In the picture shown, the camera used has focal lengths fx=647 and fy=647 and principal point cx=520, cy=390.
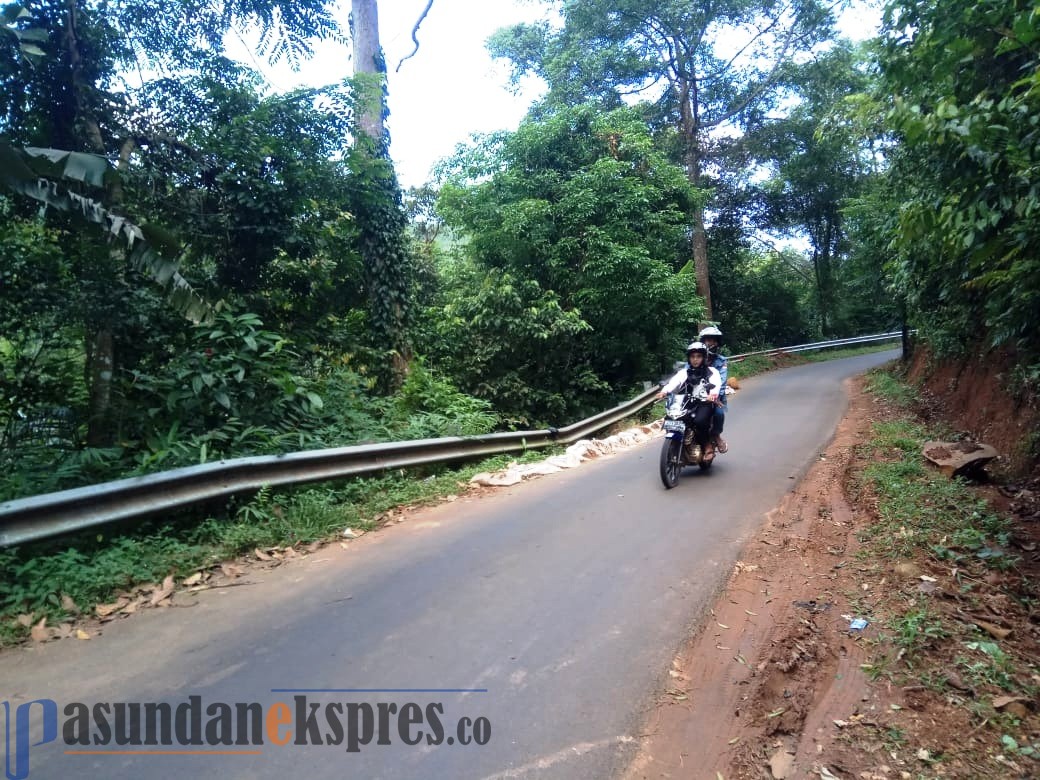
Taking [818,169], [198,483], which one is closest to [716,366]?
[198,483]

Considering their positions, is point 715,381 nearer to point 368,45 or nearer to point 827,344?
point 368,45

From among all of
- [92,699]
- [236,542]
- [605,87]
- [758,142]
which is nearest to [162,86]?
[236,542]

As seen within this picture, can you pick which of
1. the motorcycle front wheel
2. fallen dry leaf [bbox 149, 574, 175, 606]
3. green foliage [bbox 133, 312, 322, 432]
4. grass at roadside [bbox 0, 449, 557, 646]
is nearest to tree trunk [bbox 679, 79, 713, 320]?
the motorcycle front wheel

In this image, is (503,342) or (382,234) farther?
(503,342)

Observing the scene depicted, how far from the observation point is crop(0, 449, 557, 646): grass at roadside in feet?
13.5

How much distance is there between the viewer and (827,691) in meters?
3.26

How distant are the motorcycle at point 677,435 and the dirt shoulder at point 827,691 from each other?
8.21ft

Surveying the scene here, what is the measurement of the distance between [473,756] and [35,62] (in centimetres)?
831

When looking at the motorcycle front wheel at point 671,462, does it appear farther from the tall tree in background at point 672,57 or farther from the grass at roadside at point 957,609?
the tall tree in background at point 672,57

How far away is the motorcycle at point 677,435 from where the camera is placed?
7523 millimetres

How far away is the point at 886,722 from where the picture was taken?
294 cm

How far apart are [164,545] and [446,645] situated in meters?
2.69

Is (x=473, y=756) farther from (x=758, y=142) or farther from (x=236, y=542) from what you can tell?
(x=758, y=142)

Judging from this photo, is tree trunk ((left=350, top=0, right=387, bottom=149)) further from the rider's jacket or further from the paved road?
the paved road
